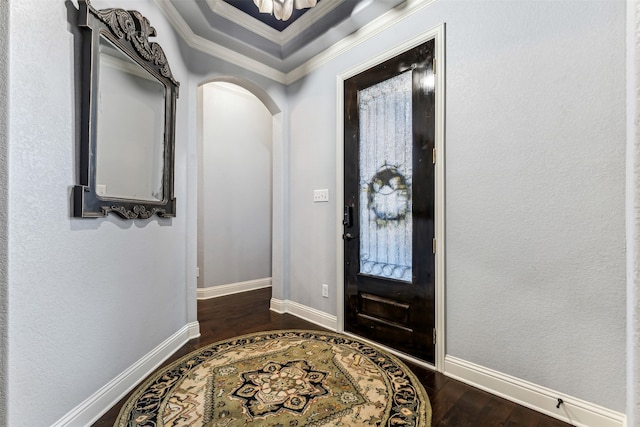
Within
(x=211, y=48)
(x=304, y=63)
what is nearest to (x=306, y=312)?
(x=304, y=63)

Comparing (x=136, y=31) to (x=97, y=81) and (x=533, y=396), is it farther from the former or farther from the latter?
(x=533, y=396)

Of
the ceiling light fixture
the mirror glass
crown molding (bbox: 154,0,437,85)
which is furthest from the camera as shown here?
crown molding (bbox: 154,0,437,85)

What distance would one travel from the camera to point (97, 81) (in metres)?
1.44

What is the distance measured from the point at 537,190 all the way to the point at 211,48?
2658 millimetres

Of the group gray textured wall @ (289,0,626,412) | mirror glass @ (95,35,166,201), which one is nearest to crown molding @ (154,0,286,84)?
mirror glass @ (95,35,166,201)

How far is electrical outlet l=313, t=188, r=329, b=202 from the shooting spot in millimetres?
2680

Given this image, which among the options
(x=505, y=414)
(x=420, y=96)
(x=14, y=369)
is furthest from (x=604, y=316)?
(x=14, y=369)

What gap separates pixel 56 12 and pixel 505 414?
2825mm

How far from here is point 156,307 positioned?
6.53 ft

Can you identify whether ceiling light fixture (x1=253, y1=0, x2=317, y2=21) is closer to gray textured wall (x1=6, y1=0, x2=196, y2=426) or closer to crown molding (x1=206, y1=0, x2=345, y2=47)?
crown molding (x1=206, y1=0, x2=345, y2=47)

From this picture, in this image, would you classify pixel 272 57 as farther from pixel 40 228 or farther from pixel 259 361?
pixel 259 361

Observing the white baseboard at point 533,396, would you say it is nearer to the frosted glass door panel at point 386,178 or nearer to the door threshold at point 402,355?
the door threshold at point 402,355

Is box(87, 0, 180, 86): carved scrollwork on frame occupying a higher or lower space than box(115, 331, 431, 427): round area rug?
higher

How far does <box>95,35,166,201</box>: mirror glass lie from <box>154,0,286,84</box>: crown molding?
54cm
